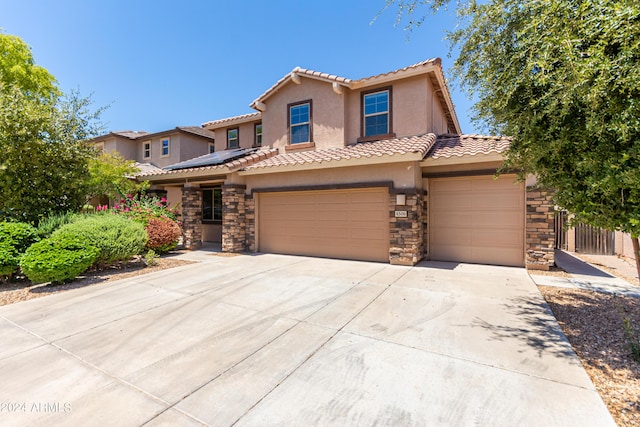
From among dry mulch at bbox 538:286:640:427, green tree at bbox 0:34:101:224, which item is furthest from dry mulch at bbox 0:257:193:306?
dry mulch at bbox 538:286:640:427

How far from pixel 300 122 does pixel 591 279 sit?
34.2 feet

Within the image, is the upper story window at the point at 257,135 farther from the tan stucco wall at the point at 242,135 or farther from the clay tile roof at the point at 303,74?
the clay tile roof at the point at 303,74

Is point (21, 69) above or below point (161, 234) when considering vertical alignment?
above

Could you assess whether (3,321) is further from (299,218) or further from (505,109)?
(505,109)

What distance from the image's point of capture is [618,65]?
9.36ft

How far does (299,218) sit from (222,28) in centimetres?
887

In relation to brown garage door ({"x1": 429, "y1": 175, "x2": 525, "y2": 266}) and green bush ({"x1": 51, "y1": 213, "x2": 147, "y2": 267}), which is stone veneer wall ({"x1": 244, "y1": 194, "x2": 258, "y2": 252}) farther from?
brown garage door ({"x1": 429, "y1": 175, "x2": 525, "y2": 266})

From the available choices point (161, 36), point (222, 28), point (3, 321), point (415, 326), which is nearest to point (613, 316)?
point (415, 326)

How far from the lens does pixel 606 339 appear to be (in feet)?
12.5

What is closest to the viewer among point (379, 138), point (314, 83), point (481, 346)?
point (481, 346)

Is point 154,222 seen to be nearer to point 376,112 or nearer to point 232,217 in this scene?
point 232,217

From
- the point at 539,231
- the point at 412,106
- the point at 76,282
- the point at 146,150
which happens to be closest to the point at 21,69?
the point at 146,150

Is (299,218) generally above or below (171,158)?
below

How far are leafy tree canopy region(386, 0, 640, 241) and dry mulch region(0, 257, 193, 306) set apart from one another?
867cm
